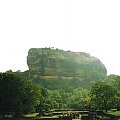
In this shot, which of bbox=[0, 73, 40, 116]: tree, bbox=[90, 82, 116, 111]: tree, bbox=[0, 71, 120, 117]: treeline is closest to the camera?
bbox=[0, 73, 40, 116]: tree

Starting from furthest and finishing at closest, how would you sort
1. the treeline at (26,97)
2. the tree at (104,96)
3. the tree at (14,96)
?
the tree at (104,96)
the treeline at (26,97)
the tree at (14,96)

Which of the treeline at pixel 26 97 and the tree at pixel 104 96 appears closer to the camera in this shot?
the treeline at pixel 26 97

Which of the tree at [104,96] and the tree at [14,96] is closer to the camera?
the tree at [14,96]

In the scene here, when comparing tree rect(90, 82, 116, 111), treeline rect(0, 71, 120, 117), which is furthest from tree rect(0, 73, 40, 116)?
tree rect(90, 82, 116, 111)

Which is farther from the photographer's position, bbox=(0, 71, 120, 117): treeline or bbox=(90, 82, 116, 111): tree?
bbox=(90, 82, 116, 111): tree

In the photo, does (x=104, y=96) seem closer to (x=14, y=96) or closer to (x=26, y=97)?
(x=26, y=97)

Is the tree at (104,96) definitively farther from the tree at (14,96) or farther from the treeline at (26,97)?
the tree at (14,96)

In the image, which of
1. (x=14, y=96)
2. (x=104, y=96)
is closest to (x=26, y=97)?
(x=14, y=96)

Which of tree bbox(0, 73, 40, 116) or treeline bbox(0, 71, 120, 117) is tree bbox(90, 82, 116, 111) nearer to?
treeline bbox(0, 71, 120, 117)

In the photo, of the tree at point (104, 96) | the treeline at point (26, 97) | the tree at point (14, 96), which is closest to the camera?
the tree at point (14, 96)

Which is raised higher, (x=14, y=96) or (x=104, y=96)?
(x=14, y=96)

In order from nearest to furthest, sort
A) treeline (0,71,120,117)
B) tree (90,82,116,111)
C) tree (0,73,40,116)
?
tree (0,73,40,116)
treeline (0,71,120,117)
tree (90,82,116,111)

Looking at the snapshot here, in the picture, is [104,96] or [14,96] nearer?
[14,96]

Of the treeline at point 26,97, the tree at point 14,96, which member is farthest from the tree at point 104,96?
the tree at point 14,96
